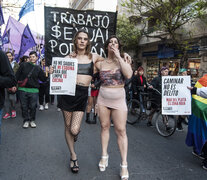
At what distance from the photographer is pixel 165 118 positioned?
525cm

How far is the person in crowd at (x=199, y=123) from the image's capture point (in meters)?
3.29

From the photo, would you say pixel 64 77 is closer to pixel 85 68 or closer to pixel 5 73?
pixel 85 68

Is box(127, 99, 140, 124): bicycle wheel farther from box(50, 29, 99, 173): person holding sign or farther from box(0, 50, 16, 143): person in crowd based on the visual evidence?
box(0, 50, 16, 143): person in crowd

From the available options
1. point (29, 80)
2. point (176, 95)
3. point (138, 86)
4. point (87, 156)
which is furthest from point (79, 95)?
point (138, 86)

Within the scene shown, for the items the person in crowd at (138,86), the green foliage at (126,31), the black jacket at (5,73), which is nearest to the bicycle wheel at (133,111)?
the person in crowd at (138,86)

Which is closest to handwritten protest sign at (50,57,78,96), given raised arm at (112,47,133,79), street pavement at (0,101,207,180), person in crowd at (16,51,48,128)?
raised arm at (112,47,133,79)

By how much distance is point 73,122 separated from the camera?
9.32ft

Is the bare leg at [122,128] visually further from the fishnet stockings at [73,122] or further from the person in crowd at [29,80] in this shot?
the person in crowd at [29,80]

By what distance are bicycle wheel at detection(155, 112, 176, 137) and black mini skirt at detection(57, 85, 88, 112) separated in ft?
9.66

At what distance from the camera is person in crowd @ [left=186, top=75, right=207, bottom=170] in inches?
129

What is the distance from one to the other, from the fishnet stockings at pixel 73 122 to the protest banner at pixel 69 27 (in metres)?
1.12

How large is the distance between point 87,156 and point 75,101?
1261mm

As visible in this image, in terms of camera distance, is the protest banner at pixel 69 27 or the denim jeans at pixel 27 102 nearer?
the protest banner at pixel 69 27

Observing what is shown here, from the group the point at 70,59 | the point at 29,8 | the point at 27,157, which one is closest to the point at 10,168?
the point at 27,157
